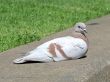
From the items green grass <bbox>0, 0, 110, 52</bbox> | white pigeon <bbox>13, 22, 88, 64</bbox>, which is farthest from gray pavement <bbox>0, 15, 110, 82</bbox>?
green grass <bbox>0, 0, 110, 52</bbox>

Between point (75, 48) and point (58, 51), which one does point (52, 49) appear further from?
point (75, 48)

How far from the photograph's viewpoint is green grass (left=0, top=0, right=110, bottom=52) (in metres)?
9.19

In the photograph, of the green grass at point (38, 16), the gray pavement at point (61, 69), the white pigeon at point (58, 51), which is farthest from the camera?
the green grass at point (38, 16)

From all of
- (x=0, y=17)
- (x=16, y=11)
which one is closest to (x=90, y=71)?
(x=0, y=17)

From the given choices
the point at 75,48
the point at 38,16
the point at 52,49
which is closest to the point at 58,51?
the point at 52,49

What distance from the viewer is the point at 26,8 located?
13.3 meters

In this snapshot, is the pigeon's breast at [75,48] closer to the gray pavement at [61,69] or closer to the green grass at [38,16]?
the gray pavement at [61,69]

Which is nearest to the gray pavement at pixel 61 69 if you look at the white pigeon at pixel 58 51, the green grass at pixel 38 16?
the white pigeon at pixel 58 51

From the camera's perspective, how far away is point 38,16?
12.2 meters

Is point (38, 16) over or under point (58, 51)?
under

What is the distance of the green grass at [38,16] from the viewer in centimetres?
919

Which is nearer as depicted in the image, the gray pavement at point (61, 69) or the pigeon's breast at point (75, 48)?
the gray pavement at point (61, 69)

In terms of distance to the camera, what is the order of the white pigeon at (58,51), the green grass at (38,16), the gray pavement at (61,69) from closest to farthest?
the gray pavement at (61,69) < the white pigeon at (58,51) < the green grass at (38,16)

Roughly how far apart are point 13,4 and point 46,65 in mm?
7813
